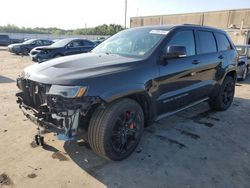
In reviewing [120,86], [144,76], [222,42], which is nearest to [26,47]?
[222,42]

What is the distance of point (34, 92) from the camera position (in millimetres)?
3332

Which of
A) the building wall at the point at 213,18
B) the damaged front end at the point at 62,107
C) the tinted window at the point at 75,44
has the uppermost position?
the building wall at the point at 213,18

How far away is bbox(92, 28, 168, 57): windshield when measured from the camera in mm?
3928

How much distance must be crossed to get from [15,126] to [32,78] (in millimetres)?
1831

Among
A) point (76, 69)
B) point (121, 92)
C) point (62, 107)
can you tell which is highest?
point (76, 69)

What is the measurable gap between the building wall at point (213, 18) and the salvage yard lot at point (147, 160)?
36.0 m

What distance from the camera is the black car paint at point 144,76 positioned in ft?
9.93

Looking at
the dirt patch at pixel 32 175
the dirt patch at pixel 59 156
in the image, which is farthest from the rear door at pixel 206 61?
the dirt patch at pixel 32 175

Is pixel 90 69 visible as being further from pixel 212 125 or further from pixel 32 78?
pixel 212 125

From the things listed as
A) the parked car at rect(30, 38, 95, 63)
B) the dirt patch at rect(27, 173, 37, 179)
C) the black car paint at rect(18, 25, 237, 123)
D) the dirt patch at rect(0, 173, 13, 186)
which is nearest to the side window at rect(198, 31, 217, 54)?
the black car paint at rect(18, 25, 237, 123)

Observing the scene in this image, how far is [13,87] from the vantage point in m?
8.12

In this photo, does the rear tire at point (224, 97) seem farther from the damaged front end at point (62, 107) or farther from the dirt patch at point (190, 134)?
the damaged front end at point (62, 107)

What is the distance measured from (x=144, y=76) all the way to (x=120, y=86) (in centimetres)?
49

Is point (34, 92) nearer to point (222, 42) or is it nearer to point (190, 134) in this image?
point (190, 134)
